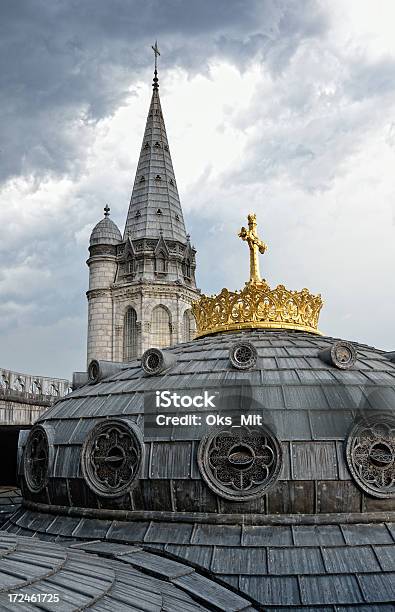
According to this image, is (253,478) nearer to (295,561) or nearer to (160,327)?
(295,561)

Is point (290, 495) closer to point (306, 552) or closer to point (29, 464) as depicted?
point (306, 552)

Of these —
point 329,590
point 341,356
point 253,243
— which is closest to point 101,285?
point 253,243

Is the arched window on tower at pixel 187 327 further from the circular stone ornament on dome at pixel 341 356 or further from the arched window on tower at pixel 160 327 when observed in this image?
the circular stone ornament on dome at pixel 341 356

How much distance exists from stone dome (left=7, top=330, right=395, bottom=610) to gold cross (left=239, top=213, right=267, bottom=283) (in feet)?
19.7

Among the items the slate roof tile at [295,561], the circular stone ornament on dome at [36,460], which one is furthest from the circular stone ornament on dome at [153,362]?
the slate roof tile at [295,561]

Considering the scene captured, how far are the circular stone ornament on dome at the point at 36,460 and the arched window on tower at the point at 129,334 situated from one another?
5756cm

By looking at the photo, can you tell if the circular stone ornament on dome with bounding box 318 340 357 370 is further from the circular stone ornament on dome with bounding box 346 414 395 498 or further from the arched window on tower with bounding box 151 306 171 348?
the arched window on tower with bounding box 151 306 171 348

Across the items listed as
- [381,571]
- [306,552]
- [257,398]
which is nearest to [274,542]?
[306,552]

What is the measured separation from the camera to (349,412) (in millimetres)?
16172

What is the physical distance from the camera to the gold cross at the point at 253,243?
78.5ft

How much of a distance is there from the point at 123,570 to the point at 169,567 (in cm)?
145

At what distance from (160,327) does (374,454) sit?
208 feet

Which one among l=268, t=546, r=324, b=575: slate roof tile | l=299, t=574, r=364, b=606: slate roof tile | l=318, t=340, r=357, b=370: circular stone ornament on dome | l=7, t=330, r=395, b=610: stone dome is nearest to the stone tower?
l=7, t=330, r=395, b=610: stone dome

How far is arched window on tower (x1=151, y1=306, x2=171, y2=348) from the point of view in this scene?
3054 inches
